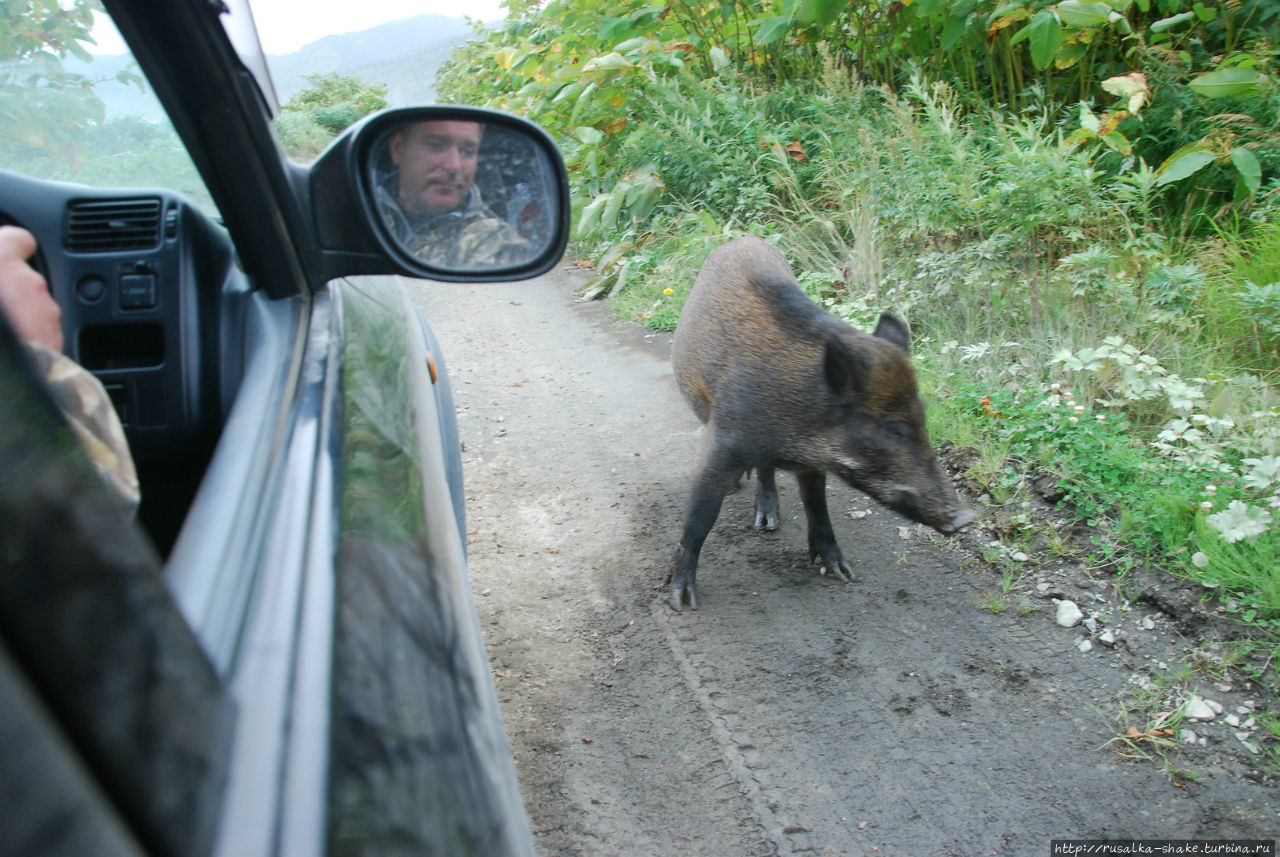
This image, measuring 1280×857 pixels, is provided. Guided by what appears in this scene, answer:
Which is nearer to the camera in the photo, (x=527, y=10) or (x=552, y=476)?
(x=552, y=476)

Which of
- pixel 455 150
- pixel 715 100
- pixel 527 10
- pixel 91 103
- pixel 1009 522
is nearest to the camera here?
pixel 91 103

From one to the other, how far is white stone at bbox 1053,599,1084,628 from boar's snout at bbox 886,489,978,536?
1.66 feet

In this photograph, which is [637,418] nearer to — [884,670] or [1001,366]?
[1001,366]

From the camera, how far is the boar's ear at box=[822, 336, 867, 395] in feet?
10.7

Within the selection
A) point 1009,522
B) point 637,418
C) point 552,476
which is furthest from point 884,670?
point 637,418

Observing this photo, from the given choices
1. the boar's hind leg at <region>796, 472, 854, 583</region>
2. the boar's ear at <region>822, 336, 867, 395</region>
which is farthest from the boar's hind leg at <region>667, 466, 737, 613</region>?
the boar's ear at <region>822, 336, 867, 395</region>

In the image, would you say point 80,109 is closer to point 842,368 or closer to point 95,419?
point 95,419

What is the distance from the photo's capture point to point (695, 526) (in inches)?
143

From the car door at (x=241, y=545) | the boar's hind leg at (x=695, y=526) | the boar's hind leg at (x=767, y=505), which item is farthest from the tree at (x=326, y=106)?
the boar's hind leg at (x=767, y=505)

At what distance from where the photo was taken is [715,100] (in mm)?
8344

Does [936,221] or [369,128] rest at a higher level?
[369,128]

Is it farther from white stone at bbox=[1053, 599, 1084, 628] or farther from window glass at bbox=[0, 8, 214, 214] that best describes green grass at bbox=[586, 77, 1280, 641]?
window glass at bbox=[0, 8, 214, 214]

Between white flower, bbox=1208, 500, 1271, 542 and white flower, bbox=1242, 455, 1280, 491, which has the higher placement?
white flower, bbox=1242, 455, 1280, 491

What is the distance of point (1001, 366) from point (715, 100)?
15.3ft
